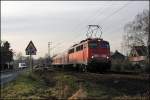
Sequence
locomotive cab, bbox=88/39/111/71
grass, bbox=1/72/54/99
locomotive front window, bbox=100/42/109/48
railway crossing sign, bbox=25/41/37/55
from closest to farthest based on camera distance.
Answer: grass, bbox=1/72/54/99
railway crossing sign, bbox=25/41/37/55
locomotive cab, bbox=88/39/111/71
locomotive front window, bbox=100/42/109/48

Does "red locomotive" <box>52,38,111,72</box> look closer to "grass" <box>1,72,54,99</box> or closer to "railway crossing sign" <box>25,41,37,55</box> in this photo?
"railway crossing sign" <box>25,41,37,55</box>

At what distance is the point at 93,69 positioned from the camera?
132 feet

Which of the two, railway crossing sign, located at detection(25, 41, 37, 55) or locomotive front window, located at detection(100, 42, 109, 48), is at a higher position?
locomotive front window, located at detection(100, 42, 109, 48)

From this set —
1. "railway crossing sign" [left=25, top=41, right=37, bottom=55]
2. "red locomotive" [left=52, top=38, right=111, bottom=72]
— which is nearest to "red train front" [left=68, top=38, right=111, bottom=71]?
"red locomotive" [left=52, top=38, right=111, bottom=72]

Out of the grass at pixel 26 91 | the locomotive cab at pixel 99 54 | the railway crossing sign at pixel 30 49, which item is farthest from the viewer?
the locomotive cab at pixel 99 54

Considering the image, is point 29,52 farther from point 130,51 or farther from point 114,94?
point 130,51

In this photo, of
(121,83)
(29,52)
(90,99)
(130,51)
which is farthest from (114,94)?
(130,51)

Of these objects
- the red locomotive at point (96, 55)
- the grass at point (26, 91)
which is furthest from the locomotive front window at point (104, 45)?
the grass at point (26, 91)

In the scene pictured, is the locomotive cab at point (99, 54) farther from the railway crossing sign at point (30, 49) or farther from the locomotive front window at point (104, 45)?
the railway crossing sign at point (30, 49)

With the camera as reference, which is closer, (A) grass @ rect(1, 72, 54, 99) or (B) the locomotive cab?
(A) grass @ rect(1, 72, 54, 99)

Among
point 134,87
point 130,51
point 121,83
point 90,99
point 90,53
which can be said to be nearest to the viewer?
point 90,99

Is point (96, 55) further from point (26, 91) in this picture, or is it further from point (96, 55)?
point (26, 91)

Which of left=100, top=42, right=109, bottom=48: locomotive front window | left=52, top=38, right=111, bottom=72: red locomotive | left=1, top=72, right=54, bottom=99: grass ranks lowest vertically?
left=1, top=72, right=54, bottom=99: grass

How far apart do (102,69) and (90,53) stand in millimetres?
1943
